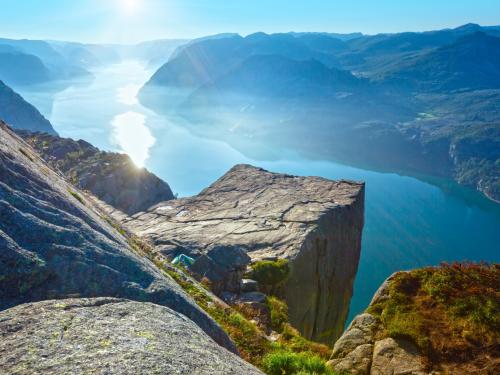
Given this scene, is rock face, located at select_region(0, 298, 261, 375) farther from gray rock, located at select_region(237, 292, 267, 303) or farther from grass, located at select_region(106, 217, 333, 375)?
gray rock, located at select_region(237, 292, 267, 303)

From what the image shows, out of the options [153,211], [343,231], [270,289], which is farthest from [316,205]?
[153,211]

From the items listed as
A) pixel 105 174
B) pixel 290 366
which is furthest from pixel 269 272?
pixel 105 174

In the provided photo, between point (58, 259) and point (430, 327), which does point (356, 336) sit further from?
point (58, 259)

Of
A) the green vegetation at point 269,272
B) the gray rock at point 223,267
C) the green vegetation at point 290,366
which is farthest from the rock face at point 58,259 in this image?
the green vegetation at point 269,272

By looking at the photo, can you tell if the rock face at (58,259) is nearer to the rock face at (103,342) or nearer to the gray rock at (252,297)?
the rock face at (103,342)

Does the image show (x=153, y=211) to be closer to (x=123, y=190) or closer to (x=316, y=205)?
(x=123, y=190)
